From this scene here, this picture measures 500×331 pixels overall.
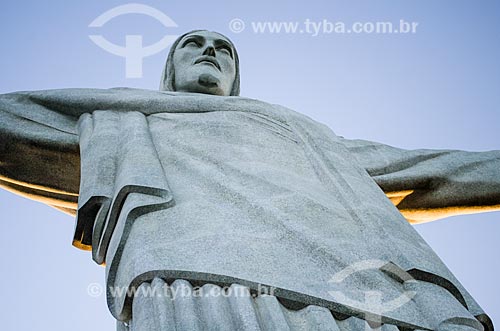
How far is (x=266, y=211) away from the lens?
4.67 metres

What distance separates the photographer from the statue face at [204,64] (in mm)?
7316

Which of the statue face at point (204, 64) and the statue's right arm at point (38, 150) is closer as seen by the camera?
the statue's right arm at point (38, 150)

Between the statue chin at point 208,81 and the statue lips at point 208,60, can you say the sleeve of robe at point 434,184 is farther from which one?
the statue lips at point 208,60

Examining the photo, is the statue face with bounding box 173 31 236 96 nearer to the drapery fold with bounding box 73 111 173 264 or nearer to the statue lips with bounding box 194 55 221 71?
the statue lips with bounding box 194 55 221 71

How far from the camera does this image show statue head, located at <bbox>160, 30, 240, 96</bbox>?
732cm

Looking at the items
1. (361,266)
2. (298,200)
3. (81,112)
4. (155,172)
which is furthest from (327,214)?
(81,112)

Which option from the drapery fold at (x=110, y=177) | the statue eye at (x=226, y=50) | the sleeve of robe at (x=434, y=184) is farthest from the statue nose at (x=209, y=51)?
the drapery fold at (x=110, y=177)

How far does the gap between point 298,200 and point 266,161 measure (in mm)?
594

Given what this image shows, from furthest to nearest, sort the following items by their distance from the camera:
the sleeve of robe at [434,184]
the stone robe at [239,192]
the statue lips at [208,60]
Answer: the statue lips at [208,60] → the sleeve of robe at [434,184] → the stone robe at [239,192]

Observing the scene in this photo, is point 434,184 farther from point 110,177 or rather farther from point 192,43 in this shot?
point 110,177

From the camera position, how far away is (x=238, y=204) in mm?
4738

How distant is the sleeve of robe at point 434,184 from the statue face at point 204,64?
1359mm

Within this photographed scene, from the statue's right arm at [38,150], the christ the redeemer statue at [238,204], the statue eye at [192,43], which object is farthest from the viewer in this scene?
the statue eye at [192,43]

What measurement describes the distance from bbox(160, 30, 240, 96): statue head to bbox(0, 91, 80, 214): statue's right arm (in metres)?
1.31
